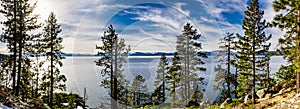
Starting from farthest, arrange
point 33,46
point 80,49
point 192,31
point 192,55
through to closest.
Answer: point 192,55 < point 192,31 < point 33,46 < point 80,49

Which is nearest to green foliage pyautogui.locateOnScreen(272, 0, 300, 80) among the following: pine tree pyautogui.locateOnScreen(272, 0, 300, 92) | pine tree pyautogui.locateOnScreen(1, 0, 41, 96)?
pine tree pyautogui.locateOnScreen(272, 0, 300, 92)

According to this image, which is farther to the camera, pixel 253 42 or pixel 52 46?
pixel 52 46

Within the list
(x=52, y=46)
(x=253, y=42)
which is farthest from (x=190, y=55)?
(x=52, y=46)

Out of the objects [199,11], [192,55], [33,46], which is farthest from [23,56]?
[199,11]

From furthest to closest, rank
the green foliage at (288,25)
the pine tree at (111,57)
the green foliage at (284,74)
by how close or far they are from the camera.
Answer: the green foliage at (284,74)
the pine tree at (111,57)
the green foliage at (288,25)

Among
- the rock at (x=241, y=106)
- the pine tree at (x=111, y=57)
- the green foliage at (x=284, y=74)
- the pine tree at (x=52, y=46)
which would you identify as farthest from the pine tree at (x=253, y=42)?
the pine tree at (x=52, y=46)

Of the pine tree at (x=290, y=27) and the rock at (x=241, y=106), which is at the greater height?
the pine tree at (x=290, y=27)

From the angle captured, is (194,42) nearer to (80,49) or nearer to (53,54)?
(53,54)

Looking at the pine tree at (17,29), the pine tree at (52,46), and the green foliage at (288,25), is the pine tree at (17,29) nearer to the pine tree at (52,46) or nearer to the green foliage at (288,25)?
the pine tree at (52,46)

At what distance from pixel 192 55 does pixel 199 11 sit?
22521 millimetres

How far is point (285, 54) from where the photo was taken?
2167cm

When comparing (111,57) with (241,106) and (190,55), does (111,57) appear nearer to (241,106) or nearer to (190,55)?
(190,55)

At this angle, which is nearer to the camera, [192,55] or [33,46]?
[33,46]

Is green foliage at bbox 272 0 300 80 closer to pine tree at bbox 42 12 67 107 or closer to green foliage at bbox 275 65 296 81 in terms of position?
green foliage at bbox 275 65 296 81
